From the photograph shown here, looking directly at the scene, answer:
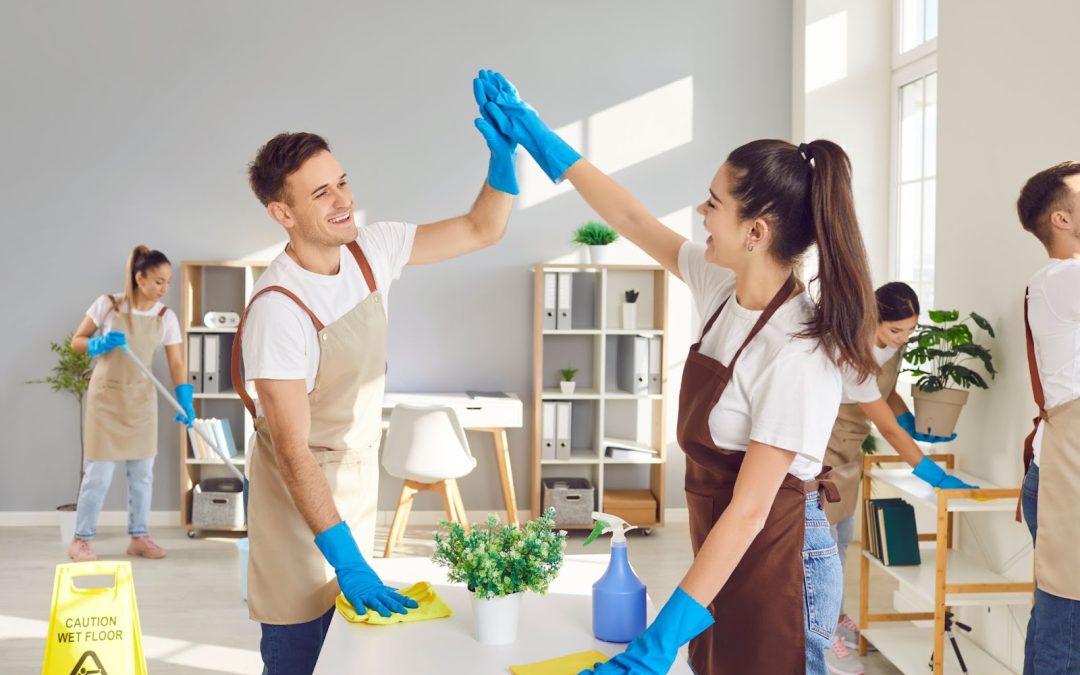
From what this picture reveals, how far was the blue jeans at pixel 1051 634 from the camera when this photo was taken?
7.52ft

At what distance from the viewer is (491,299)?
5.32 m

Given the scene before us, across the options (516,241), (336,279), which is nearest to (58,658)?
(336,279)

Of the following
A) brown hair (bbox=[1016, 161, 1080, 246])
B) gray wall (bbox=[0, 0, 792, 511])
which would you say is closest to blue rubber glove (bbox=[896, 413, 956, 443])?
brown hair (bbox=[1016, 161, 1080, 246])

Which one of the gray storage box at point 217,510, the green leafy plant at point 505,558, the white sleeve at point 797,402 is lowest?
the gray storage box at point 217,510

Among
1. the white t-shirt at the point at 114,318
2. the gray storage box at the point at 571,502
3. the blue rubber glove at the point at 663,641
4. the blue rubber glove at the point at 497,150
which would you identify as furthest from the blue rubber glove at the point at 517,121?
the gray storage box at the point at 571,502

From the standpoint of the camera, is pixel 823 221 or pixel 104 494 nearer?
pixel 823 221

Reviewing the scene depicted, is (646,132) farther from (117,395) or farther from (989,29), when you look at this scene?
(117,395)

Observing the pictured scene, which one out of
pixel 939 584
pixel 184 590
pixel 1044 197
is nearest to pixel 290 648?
pixel 939 584

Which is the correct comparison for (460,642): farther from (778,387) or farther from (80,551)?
(80,551)

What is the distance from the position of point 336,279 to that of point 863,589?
7.65ft

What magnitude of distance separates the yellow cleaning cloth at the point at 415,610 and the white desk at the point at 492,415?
3.08 meters

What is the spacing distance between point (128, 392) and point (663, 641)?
149 inches

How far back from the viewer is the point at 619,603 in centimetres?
161

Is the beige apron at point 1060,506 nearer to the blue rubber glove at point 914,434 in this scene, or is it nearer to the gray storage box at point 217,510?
the blue rubber glove at point 914,434
